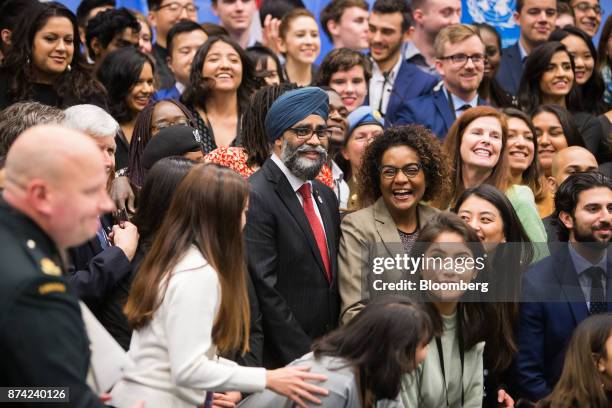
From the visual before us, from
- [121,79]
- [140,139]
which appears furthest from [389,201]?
[121,79]

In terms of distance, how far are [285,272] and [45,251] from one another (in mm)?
2662

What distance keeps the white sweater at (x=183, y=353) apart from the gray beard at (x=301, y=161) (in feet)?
5.22

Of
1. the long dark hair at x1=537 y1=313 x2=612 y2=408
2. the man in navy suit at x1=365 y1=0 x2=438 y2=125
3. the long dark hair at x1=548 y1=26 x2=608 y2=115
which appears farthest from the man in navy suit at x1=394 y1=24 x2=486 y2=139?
the long dark hair at x1=537 y1=313 x2=612 y2=408

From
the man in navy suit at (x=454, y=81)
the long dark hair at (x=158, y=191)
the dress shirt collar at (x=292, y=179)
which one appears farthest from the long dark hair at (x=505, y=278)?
the long dark hair at (x=158, y=191)

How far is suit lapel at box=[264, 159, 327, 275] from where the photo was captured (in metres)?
5.48

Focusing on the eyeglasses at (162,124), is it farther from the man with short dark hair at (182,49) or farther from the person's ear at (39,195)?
the person's ear at (39,195)

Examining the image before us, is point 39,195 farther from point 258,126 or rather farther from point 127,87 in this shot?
point 127,87

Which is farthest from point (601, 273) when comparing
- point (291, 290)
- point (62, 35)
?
point (62, 35)

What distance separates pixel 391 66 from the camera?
8.77 meters

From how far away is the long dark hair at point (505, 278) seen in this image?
5.79 metres

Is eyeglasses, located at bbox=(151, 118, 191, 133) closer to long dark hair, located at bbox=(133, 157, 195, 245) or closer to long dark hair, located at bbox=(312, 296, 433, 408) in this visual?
A: long dark hair, located at bbox=(133, 157, 195, 245)

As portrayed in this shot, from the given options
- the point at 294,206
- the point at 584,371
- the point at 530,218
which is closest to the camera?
the point at 584,371

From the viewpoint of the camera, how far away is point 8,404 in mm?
2865

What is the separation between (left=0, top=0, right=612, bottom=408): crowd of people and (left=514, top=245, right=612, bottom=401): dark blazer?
0.04 ft
